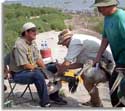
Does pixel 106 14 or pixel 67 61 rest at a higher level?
pixel 106 14

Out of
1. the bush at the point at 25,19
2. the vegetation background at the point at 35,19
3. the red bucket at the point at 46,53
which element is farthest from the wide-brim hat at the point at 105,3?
the red bucket at the point at 46,53

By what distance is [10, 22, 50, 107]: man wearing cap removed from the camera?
9.06 meters

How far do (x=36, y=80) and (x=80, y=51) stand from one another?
0.68 metres

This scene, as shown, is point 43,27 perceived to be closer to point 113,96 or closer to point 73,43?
point 73,43

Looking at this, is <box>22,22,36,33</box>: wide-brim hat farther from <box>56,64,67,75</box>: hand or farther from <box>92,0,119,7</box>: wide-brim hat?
<box>92,0,119,7</box>: wide-brim hat

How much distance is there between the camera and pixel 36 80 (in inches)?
358

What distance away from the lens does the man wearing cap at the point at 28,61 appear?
906 centimetres

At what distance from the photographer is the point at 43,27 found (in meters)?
9.11

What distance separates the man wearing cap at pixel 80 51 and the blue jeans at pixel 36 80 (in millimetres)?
299

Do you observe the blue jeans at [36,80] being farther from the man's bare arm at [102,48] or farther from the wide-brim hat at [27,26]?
the man's bare arm at [102,48]

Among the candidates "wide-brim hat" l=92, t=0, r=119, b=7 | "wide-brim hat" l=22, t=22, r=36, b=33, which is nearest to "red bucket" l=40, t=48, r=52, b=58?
"wide-brim hat" l=22, t=22, r=36, b=33

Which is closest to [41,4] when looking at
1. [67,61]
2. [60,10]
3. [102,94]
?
[60,10]

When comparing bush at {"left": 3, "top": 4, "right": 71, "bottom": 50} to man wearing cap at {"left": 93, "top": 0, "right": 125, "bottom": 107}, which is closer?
man wearing cap at {"left": 93, "top": 0, "right": 125, "bottom": 107}

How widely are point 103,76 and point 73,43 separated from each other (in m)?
0.59
